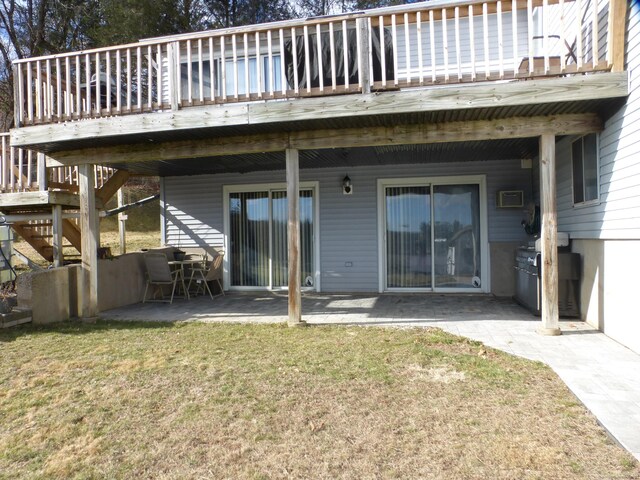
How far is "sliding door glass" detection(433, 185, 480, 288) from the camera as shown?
8.09 meters

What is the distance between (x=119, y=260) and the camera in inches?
285

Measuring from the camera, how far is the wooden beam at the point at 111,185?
7.85 metres

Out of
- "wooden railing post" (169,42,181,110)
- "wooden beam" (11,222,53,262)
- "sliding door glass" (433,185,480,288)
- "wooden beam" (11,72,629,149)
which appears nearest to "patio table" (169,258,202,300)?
"wooden beam" (11,72,629,149)

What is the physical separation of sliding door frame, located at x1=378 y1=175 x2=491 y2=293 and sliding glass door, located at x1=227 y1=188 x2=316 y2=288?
1334 mm

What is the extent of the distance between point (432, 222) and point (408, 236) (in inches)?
20.1

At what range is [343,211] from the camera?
8.52m

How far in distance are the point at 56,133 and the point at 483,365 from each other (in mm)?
5697

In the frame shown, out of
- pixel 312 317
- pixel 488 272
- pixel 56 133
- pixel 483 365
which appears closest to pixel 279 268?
pixel 312 317

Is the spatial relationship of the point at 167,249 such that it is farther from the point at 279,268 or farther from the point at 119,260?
the point at 279,268

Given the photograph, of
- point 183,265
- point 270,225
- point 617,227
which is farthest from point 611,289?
point 183,265

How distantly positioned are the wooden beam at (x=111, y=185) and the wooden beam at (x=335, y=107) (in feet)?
6.63

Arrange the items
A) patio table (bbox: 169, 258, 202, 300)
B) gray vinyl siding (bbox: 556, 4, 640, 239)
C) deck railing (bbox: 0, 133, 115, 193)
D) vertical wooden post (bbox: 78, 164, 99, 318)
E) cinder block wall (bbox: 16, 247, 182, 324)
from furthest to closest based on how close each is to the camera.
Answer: patio table (bbox: 169, 258, 202, 300) < deck railing (bbox: 0, 133, 115, 193) < vertical wooden post (bbox: 78, 164, 99, 318) < cinder block wall (bbox: 16, 247, 182, 324) < gray vinyl siding (bbox: 556, 4, 640, 239)

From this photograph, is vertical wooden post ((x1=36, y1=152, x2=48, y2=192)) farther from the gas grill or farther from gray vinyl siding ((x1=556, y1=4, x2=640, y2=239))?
gray vinyl siding ((x1=556, y1=4, x2=640, y2=239))

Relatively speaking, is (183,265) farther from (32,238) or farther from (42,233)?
(42,233)
